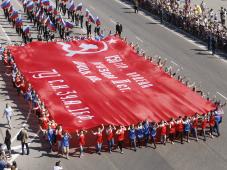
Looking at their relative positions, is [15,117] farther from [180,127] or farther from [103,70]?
[180,127]

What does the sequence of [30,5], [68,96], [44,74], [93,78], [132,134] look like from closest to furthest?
[132,134] < [68,96] < [44,74] < [93,78] < [30,5]

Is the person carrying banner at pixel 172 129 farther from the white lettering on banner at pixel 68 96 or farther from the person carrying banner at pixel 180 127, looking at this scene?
the white lettering on banner at pixel 68 96

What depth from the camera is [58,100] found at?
33.1 m

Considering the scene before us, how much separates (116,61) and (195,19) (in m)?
14.5

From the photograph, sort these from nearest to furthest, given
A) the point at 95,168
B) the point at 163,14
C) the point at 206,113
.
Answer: the point at 95,168 → the point at 206,113 → the point at 163,14

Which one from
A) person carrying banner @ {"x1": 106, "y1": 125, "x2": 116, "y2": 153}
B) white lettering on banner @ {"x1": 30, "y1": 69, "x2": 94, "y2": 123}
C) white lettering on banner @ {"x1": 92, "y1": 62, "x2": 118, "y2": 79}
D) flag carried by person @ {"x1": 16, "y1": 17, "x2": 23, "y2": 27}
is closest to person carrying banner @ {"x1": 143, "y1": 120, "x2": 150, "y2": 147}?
person carrying banner @ {"x1": 106, "y1": 125, "x2": 116, "y2": 153}

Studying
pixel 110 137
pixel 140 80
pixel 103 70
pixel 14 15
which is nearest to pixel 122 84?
pixel 140 80

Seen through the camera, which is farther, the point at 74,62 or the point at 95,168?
the point at 74,62

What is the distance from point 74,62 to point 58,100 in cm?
711

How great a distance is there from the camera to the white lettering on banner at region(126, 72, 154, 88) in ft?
120

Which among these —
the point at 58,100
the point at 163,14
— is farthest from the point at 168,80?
the point at 163,14

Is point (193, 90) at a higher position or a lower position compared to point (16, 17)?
lower

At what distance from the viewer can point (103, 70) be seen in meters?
38.7

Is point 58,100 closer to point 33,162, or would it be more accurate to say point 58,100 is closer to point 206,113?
point 33,162
